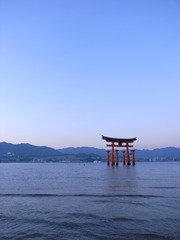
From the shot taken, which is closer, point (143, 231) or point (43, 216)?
point (143, 231)

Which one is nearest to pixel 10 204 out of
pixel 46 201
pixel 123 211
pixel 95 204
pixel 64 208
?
pixel 46 201

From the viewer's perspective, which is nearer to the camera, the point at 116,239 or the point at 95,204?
the point at 116,239

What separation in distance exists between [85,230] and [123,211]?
3.24 metres

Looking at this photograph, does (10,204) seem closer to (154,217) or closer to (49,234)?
(49,234)

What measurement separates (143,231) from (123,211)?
3.10 m

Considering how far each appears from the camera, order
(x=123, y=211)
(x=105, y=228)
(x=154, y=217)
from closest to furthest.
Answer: (x=105, y=228)
(x=154, y=217)
(x=123, y=211)

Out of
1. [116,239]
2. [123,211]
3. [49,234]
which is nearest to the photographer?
[116,239]

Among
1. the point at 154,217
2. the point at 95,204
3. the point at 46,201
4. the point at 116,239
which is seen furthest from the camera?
the point at 46,201

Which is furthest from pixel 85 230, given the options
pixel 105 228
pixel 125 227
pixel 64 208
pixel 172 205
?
pixel 172 205

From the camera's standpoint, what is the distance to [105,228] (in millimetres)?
8297

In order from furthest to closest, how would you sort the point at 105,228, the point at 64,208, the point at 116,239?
the point at 64,208 → the point at 105,228 → the point at 116,239

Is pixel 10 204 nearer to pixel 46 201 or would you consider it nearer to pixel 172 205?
pixel 46 201

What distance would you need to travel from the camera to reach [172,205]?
39.7ft

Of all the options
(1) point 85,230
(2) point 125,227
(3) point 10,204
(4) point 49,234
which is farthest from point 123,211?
(3) point 10,204
